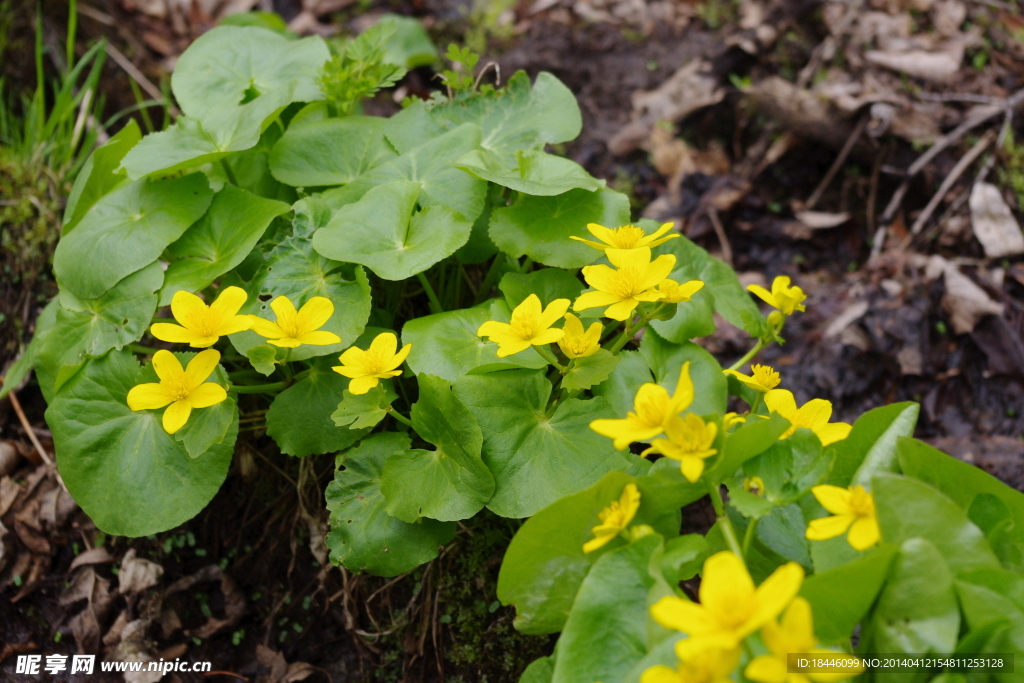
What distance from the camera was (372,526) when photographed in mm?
1429

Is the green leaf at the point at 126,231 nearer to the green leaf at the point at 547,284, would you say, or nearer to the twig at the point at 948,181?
the green leaf at the point at 547,284

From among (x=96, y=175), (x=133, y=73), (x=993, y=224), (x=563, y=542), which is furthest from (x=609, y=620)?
(x=133, y=73)

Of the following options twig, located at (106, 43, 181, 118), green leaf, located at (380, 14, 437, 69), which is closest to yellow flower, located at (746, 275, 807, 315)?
green leaf, located at (380, 14, 437, 69)

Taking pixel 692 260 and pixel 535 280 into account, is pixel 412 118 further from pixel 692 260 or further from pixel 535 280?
pixel 692 260

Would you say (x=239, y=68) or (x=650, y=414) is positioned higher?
(x=239, y=68)

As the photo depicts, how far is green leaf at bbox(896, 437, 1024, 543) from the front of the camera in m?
1.14

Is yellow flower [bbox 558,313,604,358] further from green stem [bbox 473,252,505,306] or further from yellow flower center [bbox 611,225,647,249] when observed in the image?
green stem [bbox 473,252,505,306]

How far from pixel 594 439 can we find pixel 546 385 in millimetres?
146

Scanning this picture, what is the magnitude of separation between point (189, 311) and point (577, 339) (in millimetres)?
714

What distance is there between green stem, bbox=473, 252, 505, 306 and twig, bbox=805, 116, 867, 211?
1.84 metres

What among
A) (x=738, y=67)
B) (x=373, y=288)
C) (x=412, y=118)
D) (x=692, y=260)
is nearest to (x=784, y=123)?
(x=738, y=67)

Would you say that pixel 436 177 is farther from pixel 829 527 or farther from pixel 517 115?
pixel 829 527

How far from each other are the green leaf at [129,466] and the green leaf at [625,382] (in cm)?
81

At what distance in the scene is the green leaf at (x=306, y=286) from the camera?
1.48m
